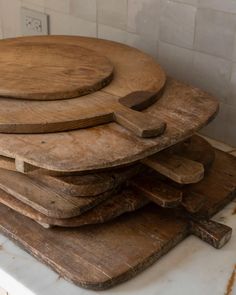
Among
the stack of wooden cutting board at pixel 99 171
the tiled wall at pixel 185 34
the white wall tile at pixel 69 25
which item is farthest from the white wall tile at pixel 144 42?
the stack of wooden cutting board at pixel 99 171

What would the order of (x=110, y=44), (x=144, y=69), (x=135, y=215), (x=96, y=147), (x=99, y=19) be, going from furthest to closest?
(x=99, y=19), (x=110, y=44), (x=144, y=69), (x=135, y=215), (x=96, y=147)

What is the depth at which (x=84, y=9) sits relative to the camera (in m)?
1.15

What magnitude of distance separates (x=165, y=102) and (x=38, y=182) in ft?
0.76

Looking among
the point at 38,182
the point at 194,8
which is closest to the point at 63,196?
the point at 38,182

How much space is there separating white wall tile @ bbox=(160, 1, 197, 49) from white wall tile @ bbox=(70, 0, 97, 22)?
0.19 metres

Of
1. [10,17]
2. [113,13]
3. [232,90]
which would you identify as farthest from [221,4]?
[10,17]

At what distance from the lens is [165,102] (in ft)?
2.61

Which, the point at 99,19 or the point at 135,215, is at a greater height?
the point at 99,19

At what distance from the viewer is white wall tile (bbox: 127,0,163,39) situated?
102 cm

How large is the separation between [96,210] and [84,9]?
59 centimetres

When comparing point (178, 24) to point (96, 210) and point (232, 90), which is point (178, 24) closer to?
point (232, 90)

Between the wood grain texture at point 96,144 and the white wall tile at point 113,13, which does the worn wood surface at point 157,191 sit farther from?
the white wall tile at point 113,13

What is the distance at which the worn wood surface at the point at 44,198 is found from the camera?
0.68 metres

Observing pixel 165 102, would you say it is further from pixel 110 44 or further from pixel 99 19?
pixel 99 19
